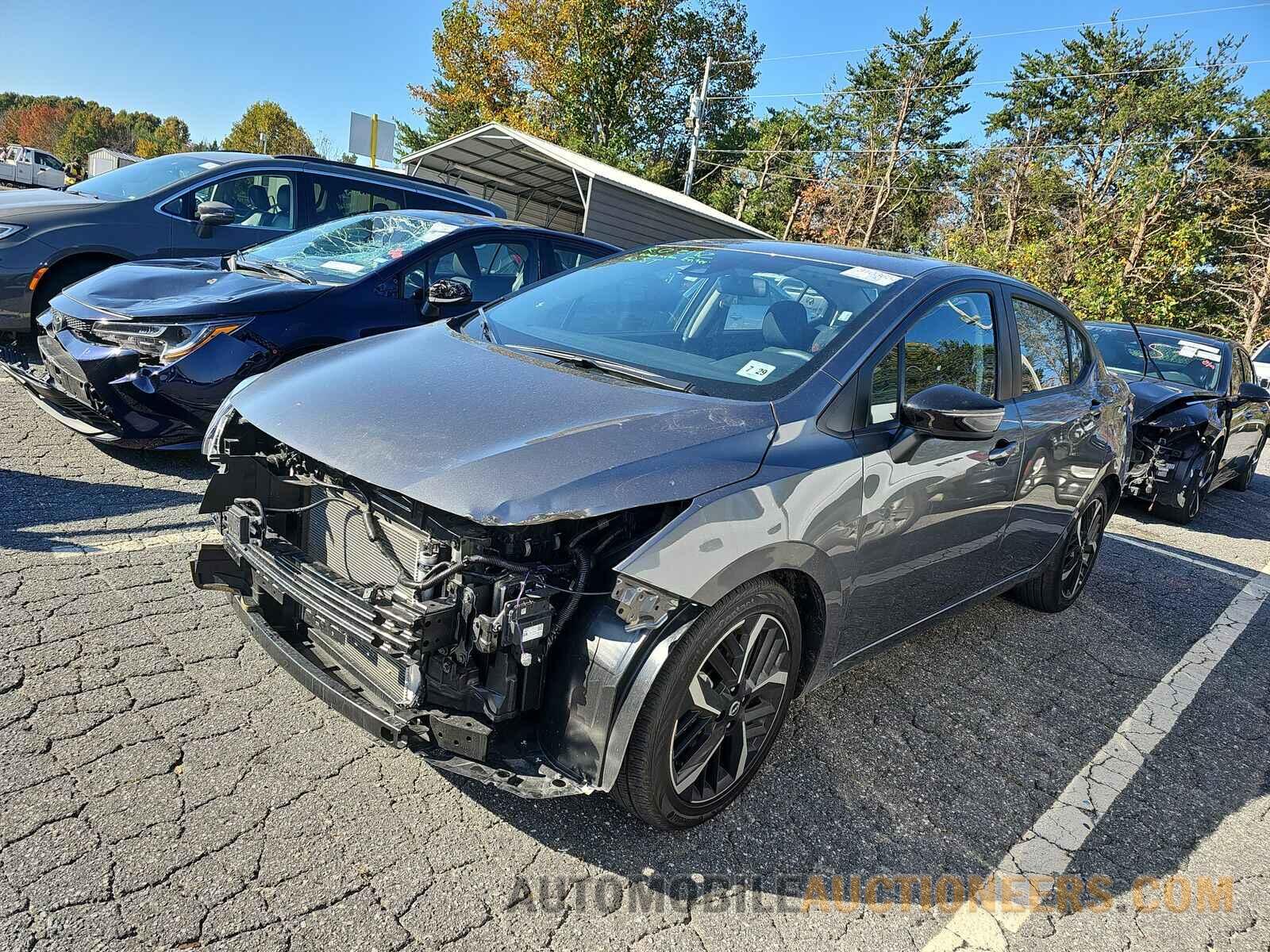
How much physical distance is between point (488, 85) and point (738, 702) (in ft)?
139

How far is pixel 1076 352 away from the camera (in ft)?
14.7

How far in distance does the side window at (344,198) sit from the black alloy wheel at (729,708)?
243 inches

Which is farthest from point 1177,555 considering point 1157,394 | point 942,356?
point 942,356

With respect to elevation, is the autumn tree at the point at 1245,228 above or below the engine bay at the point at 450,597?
above

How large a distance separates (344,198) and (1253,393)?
8.38 meters

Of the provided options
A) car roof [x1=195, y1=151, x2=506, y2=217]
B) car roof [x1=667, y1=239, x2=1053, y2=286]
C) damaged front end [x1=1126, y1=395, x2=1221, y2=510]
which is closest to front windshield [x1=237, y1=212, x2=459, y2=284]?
car roof [x1=195, y1=151, x2=506, y2=217]

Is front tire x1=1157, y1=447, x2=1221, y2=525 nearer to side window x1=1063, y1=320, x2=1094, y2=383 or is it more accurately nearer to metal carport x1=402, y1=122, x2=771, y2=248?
side window x1=1063, y1=320, x2=1094, y2=383

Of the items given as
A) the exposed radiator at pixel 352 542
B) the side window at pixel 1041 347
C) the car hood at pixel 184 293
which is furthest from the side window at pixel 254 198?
the side window at pixel 1041 347

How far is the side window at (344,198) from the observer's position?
294 inches

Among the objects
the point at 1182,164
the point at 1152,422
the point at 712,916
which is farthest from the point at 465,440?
the point at 1182,164

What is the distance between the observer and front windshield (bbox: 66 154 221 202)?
6.80m

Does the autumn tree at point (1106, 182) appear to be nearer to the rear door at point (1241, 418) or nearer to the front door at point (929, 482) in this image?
the rear door at point (1241, 418)

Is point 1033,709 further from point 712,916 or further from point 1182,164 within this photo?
point 1182,164

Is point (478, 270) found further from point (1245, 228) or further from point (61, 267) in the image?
point (1245, 228)
